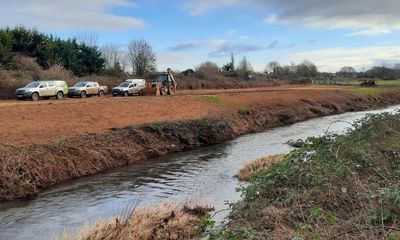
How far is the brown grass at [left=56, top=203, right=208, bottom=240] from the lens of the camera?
938 centimetres

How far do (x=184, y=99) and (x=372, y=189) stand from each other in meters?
29.3

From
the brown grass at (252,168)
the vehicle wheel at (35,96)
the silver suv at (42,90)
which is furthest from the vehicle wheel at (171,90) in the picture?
the brown grass at (252,168)

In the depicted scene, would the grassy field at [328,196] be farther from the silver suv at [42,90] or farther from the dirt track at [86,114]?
the silver suv at [42,90]

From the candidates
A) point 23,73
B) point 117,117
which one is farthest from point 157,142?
point 23,73

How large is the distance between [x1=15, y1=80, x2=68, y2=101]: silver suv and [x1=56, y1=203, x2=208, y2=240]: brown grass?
29608 millimetres

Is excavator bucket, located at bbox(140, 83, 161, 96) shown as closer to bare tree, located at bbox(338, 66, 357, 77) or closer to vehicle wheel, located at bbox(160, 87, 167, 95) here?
vehicle wheel, located at bbox(160, 87, 167, 95)

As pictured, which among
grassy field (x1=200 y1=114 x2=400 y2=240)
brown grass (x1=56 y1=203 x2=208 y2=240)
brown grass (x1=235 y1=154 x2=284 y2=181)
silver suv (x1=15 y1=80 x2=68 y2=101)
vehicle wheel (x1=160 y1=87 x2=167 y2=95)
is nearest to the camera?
grassy field (x1=200 y1=114 x2=400 y2=240)

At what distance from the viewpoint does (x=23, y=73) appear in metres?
49.6

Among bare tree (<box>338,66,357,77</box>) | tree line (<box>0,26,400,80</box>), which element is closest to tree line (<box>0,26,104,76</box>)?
tree line (<box>0,26,400,80</box>)

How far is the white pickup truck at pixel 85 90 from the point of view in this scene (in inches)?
1743

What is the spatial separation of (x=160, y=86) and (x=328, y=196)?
1472 inches

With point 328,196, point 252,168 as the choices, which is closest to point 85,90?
point 252,168

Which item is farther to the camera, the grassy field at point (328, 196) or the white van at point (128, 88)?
the white van at point (128, 88)

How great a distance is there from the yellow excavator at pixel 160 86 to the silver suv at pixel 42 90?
26.1ft
